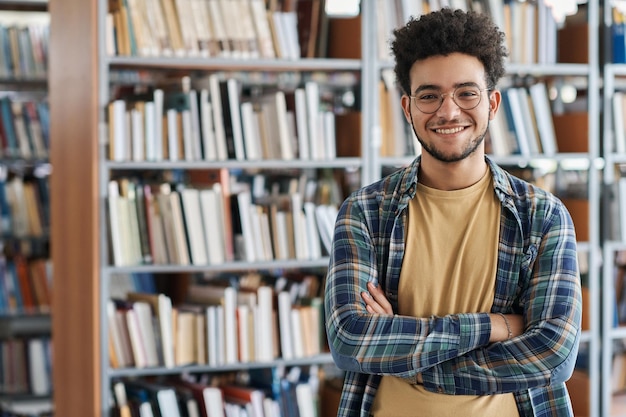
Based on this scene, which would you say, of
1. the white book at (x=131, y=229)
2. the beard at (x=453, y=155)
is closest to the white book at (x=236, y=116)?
the white book at (x=131, y=229)

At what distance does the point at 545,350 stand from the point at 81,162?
2.21 metres

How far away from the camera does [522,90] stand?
3.95m

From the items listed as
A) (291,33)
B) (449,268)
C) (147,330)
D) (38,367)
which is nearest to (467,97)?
(449,268)

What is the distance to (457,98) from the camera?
1869 millimetres

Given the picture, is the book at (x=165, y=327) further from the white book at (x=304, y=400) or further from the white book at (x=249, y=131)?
the white book at (x=249, y=131)

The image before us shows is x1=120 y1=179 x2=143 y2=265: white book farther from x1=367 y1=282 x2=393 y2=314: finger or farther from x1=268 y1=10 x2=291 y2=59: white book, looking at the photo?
x1=367 y1=282 x2=393 y2=314: finger

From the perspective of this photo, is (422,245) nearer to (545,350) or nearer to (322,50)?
(545,350)

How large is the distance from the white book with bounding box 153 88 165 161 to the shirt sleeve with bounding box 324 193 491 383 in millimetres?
1749

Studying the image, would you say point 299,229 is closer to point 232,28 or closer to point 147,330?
point 147,330

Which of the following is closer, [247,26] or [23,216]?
[247,26]

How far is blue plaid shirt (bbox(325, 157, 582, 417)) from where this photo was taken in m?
1.80

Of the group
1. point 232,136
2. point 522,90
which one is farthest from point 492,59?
point 522,90

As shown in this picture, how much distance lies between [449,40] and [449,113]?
0.16 metres

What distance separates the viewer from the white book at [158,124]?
3553 millimetres
